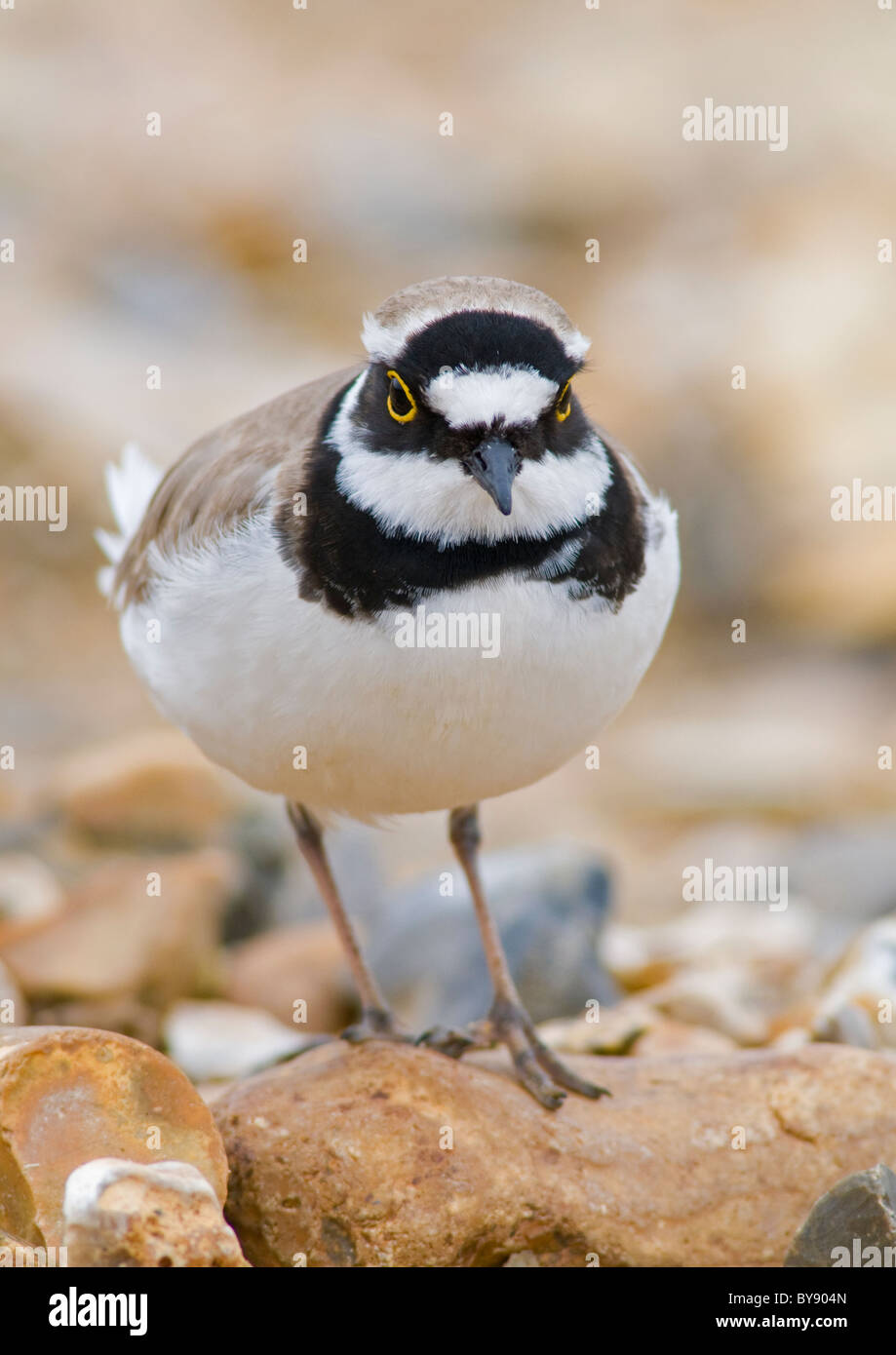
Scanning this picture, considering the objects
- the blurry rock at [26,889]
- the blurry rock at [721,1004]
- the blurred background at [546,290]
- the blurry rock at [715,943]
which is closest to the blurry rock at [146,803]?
the blurred background at [546,290]

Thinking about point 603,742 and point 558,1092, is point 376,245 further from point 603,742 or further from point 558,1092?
point 558,1092

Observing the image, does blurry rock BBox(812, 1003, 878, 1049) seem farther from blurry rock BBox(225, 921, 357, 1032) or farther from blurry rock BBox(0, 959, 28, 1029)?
blurry rock BBox(0, 959, 28, 1029)

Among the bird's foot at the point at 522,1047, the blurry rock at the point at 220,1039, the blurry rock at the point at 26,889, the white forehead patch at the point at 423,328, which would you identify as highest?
the white forehead patch at the point at 423,328

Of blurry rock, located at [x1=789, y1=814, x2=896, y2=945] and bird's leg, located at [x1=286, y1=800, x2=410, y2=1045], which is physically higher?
bird's leg, located at [x1=286, y1=800, x2=410, y2=1045]

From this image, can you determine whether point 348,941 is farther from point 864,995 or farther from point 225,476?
point 864,995

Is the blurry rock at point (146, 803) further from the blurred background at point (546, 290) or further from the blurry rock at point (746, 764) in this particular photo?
the blurry rock at point (746, 764)

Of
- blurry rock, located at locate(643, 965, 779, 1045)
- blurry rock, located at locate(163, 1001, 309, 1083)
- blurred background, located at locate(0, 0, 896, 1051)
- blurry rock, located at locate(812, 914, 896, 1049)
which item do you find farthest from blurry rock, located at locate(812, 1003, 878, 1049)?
blurred background, located at locate(0, 0, 896, 1051)

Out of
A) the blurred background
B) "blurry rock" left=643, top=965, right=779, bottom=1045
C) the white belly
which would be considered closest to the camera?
the white belly
